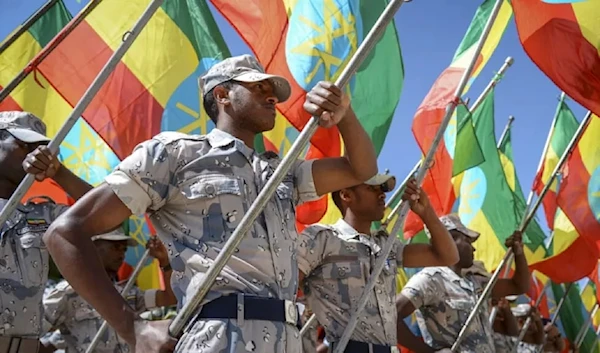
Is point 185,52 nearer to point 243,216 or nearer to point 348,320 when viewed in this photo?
point 348,320

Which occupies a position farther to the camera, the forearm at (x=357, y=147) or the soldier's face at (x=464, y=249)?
the soldier's face at (x=464, y=249)

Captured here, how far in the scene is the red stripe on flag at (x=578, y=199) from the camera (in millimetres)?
7281

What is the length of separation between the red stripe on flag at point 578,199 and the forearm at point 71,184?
17.0 ft

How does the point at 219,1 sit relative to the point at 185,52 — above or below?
above

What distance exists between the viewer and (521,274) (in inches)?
269

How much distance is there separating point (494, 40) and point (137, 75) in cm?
297

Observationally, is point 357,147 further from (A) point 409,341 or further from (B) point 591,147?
(B) point 591,147

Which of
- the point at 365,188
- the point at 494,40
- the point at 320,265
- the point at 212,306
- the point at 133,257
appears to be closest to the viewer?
the point at 212,306

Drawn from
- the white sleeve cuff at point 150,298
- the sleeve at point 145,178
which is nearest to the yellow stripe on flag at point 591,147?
the white sleeve cuff at point 150,298

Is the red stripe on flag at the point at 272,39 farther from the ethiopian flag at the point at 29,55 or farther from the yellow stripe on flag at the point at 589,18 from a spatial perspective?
the yellow stripe on flag at the point at 589,18

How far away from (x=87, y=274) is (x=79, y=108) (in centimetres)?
187

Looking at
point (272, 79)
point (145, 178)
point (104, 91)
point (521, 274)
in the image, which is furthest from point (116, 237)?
point (145, 178)

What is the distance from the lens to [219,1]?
5.34 m

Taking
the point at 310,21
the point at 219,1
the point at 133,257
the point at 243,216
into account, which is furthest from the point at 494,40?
the point at 243,216
